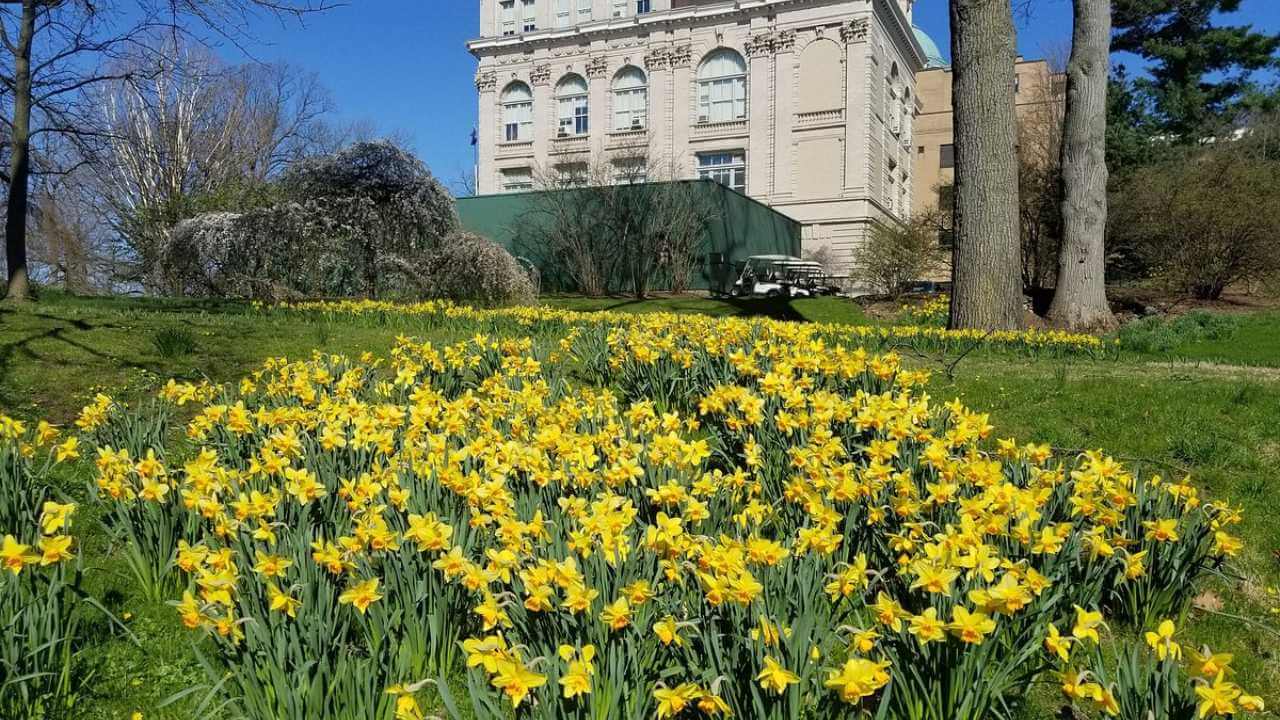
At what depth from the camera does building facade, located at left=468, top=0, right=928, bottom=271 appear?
3338 cm

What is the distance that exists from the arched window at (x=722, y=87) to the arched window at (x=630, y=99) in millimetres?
2769

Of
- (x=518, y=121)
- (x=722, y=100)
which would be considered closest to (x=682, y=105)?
(x=722, y=100)

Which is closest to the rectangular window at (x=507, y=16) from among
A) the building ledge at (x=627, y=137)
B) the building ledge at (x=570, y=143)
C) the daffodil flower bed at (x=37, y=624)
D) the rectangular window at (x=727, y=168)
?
the building ledge at (x=570, y=143)

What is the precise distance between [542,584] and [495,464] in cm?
94

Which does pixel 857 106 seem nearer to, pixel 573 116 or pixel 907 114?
pixel 907 114

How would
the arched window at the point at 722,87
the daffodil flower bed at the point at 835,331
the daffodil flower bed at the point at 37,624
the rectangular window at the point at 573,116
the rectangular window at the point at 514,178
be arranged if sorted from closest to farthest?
the daffodil flower bed at the point at 37,624
the daffodil flower bed at the point at 835,331
the arched window at the point at 722,87
the rectangular window at the point at 573,116
the rectangular window at the point at 514,178

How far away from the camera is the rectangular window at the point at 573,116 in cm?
3759

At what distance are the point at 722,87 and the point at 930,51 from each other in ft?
70.0

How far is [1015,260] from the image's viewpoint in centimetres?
912

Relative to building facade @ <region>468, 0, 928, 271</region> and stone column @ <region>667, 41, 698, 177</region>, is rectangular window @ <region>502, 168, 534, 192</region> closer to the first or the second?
building facade @ <region>468, 0, 928, 271</region>

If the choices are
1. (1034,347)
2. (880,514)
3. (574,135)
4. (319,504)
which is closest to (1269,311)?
(1034,347)

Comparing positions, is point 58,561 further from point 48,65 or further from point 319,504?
point 48,65

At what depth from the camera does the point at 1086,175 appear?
36.3 feet

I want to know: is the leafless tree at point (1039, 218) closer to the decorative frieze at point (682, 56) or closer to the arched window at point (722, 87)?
the arched window at point (722, 87)
